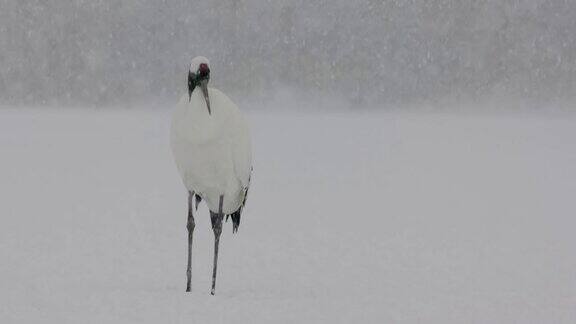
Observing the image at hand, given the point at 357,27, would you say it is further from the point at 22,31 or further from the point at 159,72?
the point at 22,31

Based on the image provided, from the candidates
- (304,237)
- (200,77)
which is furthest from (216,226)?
(304,237)

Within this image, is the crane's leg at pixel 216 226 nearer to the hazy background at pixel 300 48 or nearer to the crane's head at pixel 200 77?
the crane's head at pixel 200 77

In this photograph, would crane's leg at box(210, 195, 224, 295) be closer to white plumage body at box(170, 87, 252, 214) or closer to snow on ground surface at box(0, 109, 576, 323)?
white plumage body at box(170, 87, 252, 214)

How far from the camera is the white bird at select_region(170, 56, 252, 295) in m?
11.6

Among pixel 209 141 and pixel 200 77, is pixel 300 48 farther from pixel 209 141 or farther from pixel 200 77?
pixel 200 77

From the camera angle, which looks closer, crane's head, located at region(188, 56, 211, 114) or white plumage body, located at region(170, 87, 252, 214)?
crane's head, located at region(188, 56, 211, 114)

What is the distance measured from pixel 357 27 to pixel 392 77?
4.04m

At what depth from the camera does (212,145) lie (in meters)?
11.8

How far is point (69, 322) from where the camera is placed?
10719 mm

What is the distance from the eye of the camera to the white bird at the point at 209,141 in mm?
11625

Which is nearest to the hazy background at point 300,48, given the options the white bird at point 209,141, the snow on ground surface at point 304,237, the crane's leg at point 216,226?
the snow on ground surface at point 304,237

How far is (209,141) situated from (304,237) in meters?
6.59

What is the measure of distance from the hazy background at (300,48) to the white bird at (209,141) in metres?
65.0

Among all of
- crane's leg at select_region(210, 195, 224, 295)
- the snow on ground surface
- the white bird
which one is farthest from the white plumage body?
the snow on ground surface
